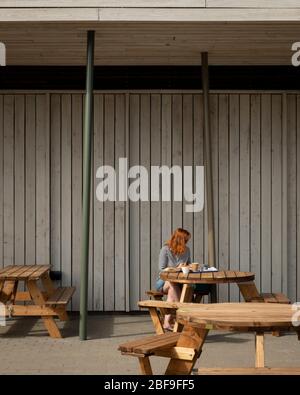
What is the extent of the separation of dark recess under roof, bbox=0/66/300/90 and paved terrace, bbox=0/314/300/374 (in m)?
3.16

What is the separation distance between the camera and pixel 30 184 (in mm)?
11734

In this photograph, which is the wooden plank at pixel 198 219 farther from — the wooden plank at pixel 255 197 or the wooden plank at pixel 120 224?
the wooden plank at pixel 120 224

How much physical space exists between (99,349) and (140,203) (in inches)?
122

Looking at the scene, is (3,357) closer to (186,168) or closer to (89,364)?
(89,364)

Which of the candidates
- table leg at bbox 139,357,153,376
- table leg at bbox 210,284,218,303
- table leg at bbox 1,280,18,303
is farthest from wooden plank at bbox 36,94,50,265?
table leg at bbox 139,357,153,376

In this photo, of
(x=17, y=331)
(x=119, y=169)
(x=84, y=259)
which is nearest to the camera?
(x=84, y=259)

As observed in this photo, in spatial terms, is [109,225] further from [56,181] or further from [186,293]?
[186,293]

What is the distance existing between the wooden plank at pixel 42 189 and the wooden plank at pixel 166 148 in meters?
1.55

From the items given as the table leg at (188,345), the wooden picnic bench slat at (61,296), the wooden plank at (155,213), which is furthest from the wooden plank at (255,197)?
the table leg at (188,345)

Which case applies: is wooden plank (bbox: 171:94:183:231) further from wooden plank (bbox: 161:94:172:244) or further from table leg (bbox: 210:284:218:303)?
table leg (bbox: 210:284:218:303)
